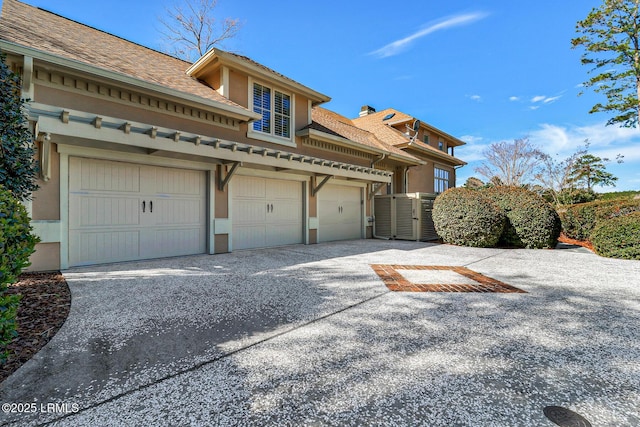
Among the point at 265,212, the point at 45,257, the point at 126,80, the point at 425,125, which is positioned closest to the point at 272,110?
the point at 265,212

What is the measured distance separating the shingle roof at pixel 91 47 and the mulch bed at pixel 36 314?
3847 mm

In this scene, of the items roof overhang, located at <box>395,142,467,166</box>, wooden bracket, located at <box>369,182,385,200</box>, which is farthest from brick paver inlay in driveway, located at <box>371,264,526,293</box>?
roof overhang, located at <box>395,142,467,166</box>

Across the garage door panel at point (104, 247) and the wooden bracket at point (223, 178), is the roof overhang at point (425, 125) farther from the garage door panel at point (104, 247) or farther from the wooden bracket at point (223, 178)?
the garage door panel at point (104, 247)

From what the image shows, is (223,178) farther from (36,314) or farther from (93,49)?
(36,314)

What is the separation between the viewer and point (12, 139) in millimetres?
3527

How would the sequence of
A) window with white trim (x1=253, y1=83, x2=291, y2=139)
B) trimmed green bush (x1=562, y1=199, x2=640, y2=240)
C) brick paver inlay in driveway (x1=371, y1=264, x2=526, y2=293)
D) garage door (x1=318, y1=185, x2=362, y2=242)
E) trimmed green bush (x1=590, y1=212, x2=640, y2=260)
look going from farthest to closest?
garage door (x1=318, y1=185, x2=362, y2=242)
trimmed green bush (x1=562, y1=199, x2=640, y2=240)
window with white trim (x1=253, y1=83, x2=291, y2=139)
trimmed green bush (x1=590, y1=212, x2=640, y2=260)
brick paver inlay in driveway (x1=371, y1=264, x2=526, y2=293)

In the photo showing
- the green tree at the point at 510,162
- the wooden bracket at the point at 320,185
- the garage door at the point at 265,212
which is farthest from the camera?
the green tree at the point at 510,162

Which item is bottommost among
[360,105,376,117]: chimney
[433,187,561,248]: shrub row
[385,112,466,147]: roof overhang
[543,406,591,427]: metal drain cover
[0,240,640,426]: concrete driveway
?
[543,406,591,427]: metal drain cover

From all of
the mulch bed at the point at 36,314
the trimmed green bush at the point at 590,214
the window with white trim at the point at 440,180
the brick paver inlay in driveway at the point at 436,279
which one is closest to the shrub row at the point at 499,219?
the trimmed green bush at the point at 590,214

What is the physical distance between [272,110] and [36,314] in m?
7.39

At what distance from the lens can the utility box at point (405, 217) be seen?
36.3 ft

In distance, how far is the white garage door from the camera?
5.68 meters

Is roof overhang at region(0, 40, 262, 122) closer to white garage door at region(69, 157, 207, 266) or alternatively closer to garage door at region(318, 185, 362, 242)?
white garage door at region(69, 157, 207, 266)

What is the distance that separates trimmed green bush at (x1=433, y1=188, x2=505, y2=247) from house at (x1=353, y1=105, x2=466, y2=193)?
4.48 metres
